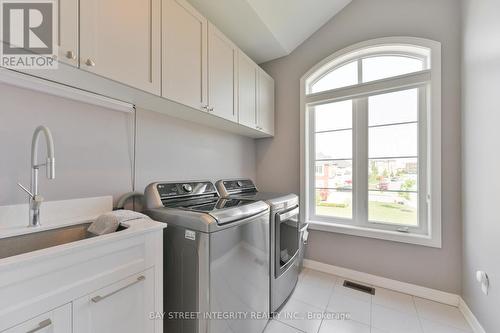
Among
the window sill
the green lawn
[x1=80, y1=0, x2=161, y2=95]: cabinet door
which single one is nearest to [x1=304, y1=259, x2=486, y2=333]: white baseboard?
the window sill

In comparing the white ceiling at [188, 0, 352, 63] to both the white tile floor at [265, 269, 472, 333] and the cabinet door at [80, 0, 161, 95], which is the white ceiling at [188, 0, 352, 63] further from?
the white tile floor at [265, 269, 472, 333]

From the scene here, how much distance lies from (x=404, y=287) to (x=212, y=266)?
6.65 ft

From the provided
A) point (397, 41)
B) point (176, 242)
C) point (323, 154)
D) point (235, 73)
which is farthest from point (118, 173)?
point (397, 41)

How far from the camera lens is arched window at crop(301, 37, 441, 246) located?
1898 mm

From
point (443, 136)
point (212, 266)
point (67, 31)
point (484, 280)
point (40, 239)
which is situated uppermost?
point (67, 31)

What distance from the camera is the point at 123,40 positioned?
1.05 meters

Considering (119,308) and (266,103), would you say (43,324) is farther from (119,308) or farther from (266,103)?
(266,103)

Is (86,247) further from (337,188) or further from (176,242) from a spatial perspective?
(337,188)

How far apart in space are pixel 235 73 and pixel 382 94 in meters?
1.58

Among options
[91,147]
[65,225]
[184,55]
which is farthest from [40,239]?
[184,55]

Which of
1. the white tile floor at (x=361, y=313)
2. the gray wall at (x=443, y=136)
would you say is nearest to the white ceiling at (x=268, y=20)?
the gray wall at (x=443, y=136)

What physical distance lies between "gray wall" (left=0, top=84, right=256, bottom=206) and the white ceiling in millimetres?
1019

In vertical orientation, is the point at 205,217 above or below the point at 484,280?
above

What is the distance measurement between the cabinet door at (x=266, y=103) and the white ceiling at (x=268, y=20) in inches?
12.9
